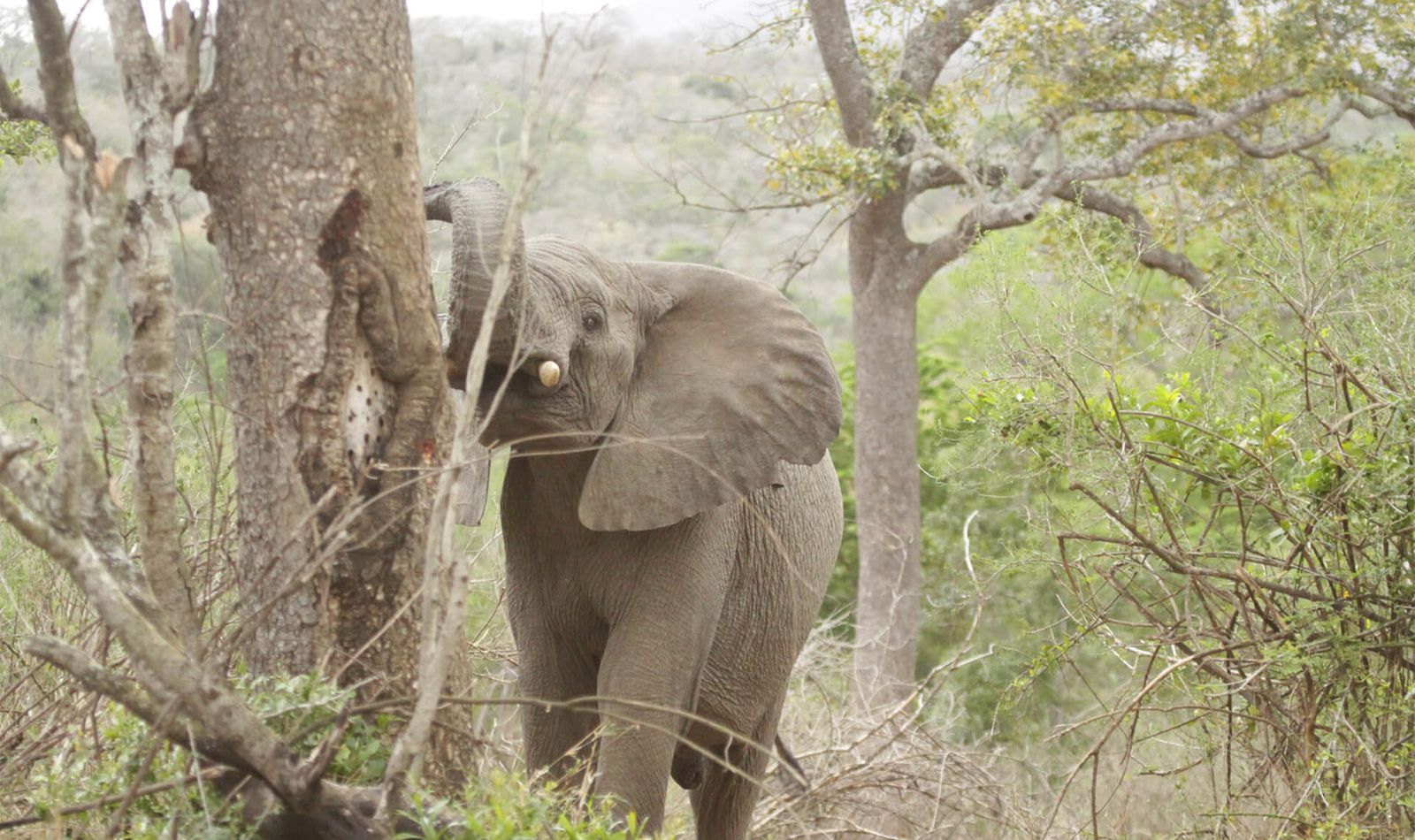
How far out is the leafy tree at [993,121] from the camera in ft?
40.3

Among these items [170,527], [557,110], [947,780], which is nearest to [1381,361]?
[947,780]

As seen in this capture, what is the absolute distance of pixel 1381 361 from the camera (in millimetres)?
5492

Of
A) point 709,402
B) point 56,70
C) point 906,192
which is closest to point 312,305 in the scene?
point 56,70

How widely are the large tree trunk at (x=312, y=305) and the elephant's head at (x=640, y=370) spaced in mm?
399

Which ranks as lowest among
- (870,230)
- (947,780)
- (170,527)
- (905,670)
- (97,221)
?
(905,670)

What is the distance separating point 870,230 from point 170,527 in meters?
10.5

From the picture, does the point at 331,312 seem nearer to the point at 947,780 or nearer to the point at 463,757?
the point at 463,757

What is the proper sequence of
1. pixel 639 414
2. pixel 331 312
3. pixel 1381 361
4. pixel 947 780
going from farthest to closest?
1. pixel 947 780
2. pixel 1381 361
3. pixel 639 414
4. pixel 331 312


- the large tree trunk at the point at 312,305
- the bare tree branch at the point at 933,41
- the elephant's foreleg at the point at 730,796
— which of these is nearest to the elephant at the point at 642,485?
the elephant's foreleg at the point at 730,796

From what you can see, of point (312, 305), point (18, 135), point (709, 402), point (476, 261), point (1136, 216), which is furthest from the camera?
point (1136, 216)

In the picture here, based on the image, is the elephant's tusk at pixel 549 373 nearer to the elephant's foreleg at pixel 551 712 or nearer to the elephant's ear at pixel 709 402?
the elephant's ear at pixel 709 402

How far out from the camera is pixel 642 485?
477 centimetres

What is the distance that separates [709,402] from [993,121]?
31.4 feet

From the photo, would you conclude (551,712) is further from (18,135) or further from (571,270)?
(18,135)
